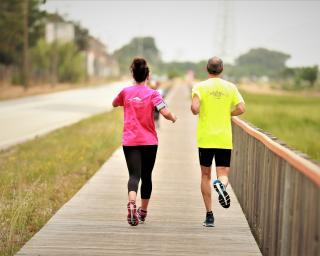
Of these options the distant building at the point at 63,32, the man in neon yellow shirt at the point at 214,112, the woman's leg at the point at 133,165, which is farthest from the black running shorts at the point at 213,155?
the distant building at the point at 63,32

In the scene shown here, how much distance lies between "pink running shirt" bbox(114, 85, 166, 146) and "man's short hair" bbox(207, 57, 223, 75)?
1.88ft

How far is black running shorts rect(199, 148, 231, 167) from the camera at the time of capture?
6.88 m

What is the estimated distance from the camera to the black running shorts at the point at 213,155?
6879mm

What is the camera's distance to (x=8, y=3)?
7056cm

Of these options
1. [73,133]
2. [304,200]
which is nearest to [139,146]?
[304,200]

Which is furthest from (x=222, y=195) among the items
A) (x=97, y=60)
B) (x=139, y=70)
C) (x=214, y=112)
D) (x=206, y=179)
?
(x=97, y=60)

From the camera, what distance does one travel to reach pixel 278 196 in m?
5.58

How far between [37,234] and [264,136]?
7.85 ft

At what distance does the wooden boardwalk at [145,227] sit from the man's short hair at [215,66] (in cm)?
163

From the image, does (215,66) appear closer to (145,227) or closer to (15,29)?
(145,227)

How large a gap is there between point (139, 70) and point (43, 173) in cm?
567

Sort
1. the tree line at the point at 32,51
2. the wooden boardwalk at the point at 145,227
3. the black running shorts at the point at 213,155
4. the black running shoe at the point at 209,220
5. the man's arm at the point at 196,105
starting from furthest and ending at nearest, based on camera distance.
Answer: the tree line at the point at 32,51 < the black running shoe at the point at 209,220 < the black running shorts at the point at 213,155 < the man's arm at the point at 196,105 < the wooden boardwalk at the point at 145,227

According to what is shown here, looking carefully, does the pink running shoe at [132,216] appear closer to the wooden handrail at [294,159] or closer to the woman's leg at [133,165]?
the woman's leg at [133,165]

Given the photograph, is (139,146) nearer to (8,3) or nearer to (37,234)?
(37,234)
